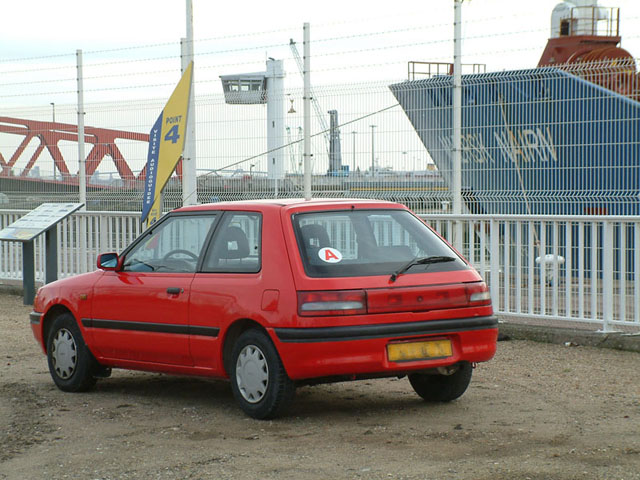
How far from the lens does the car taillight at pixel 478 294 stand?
6641mm

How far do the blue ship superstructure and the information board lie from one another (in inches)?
183

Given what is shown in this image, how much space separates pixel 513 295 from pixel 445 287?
4244 millimetres

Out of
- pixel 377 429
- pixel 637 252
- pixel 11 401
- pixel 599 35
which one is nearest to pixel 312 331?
pixel 377 429

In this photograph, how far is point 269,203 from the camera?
22.4ft

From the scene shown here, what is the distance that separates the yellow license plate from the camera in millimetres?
6295

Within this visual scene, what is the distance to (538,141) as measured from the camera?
43.3ft

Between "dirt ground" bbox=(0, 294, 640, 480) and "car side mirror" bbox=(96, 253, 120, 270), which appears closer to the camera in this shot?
"dirt ground" bbox=(0, 294, 640, 480)

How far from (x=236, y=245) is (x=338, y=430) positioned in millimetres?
1438

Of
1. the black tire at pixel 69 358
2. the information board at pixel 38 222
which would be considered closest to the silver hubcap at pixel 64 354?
the black tire at pixel 69 358

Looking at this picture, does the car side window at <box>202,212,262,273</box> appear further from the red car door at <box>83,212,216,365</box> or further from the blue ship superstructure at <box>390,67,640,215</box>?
the blue ship superstructure at <box>390,67,640,215</box>

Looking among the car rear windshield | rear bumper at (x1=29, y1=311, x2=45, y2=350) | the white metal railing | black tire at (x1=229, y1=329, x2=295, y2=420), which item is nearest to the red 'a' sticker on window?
the car rear windshield

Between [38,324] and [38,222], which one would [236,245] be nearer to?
[38,324]

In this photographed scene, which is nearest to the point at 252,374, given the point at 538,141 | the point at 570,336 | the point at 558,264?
the point at 570,336

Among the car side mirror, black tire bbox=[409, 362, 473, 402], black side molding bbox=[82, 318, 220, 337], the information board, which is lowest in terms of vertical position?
black tire bbox=[409, 362, 473, 402]
